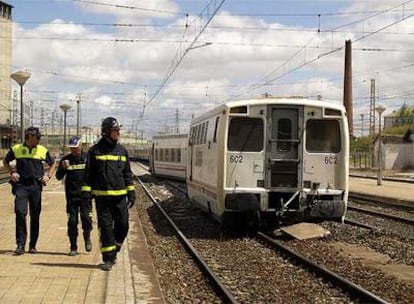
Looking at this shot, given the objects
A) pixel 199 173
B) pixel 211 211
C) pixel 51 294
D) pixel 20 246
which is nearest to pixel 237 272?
pixel 20 246

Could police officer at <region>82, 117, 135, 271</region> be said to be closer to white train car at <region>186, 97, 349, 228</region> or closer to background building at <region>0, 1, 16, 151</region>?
white train car at <region>186, 97, 349, 228</region>

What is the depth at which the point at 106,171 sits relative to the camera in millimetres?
9328

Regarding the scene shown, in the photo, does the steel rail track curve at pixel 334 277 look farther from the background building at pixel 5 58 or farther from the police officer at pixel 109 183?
the background building at pixel 5 58

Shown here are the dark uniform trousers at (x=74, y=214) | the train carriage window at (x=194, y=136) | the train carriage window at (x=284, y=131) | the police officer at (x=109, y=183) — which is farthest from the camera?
the train carriage window at (x=194, y=136)

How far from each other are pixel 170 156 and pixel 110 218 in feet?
106

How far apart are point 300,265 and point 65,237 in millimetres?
4359

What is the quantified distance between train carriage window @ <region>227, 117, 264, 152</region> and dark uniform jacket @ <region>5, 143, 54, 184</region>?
511cm

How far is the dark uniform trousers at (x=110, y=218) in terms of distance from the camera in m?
9.34

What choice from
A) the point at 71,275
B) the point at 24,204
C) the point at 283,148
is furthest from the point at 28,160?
the point at 283,148

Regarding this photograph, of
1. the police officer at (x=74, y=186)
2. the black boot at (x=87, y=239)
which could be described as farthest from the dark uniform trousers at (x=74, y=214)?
the black boot at (x=87, y=239)

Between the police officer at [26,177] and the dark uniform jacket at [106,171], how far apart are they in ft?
4.26

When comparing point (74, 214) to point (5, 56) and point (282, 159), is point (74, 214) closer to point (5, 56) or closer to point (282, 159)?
point (282, 159)

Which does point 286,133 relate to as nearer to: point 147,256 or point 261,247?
point 261,247

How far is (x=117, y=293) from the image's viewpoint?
8.12 meters
